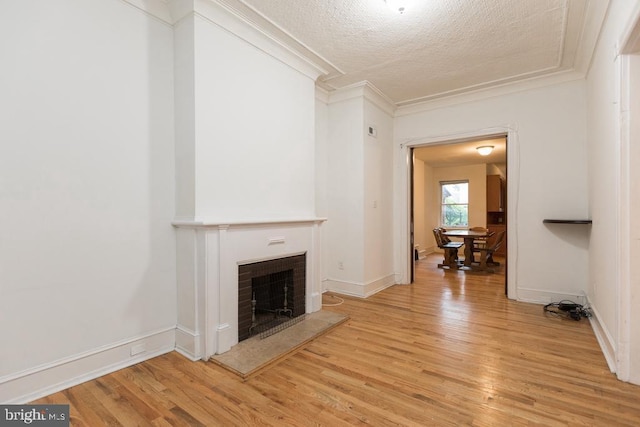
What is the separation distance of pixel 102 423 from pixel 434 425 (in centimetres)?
187

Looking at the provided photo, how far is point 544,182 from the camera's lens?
3.94 metres

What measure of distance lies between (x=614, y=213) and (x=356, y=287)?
2.82 m

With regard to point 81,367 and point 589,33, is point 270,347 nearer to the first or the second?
point 81,367

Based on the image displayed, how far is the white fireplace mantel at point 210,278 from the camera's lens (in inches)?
97.0

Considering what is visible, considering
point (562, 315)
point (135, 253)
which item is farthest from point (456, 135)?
point (135, 253)

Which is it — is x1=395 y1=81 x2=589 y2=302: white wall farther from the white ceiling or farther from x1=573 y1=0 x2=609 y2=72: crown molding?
the white ceiling

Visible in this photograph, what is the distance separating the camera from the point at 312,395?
200 centimetres

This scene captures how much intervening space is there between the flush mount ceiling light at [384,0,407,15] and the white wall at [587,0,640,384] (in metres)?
1.45

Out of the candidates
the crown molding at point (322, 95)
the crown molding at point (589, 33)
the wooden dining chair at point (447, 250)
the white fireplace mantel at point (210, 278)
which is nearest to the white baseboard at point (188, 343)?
the white fireplace mantel at point (210, 278)

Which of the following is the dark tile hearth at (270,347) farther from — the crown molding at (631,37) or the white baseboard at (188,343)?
the crown molding at (631,37)

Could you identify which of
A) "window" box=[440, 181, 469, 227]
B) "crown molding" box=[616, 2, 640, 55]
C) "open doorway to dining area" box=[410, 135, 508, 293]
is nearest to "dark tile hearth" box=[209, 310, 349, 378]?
"crown molding" box=[616, 2, 640, 55]

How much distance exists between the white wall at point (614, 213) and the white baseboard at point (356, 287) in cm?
241

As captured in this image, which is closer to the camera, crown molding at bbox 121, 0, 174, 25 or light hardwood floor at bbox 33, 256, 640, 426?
light hardwood floor at bbox 33, 256, 640, 426

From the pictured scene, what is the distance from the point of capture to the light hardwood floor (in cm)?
178
